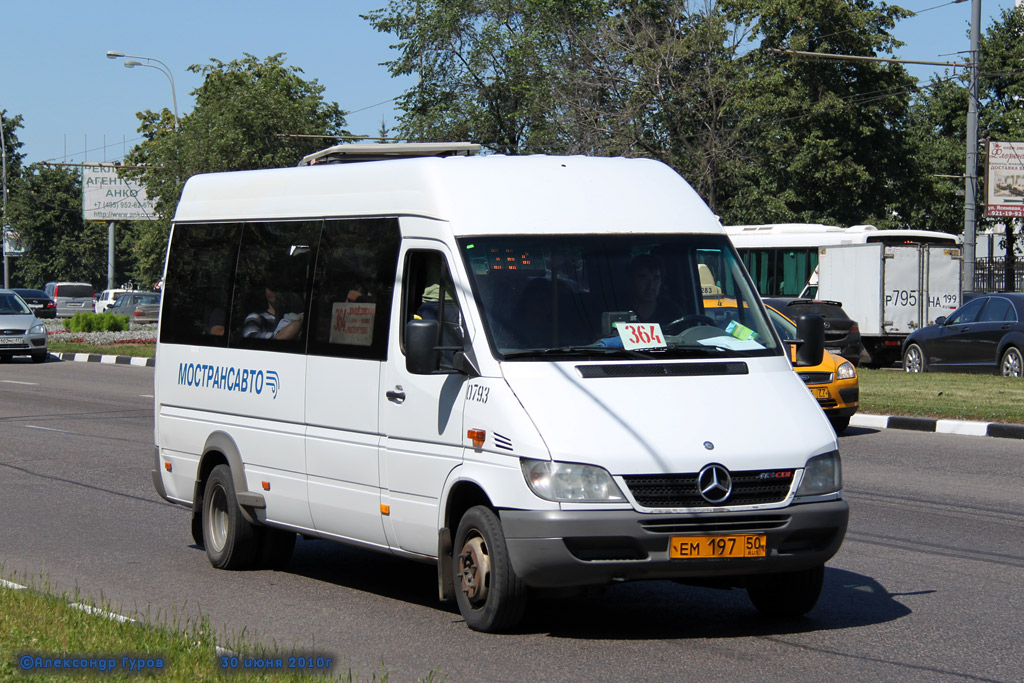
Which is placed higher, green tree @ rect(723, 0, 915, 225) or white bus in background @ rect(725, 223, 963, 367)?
green tree @ rect(723, 0, 915, 225)

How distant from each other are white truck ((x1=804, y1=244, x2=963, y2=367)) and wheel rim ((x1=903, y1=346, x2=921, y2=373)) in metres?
6.37

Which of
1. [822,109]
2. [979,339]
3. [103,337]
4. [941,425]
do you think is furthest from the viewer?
[822,109]

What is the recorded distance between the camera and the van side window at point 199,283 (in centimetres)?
908

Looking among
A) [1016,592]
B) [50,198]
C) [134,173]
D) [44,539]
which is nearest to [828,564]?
[1016,592]

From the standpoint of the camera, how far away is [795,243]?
36812 mm

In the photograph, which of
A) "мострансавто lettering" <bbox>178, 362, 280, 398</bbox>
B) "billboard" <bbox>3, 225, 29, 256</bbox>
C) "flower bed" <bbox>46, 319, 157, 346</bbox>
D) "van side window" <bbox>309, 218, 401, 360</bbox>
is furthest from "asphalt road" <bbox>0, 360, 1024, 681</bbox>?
"billboard" <bbox>3, 225, 29, 256</bbox>

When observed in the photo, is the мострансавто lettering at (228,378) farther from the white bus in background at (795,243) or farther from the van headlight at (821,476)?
the white bus in background at (795,243)

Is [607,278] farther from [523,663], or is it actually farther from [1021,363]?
[1021,363]

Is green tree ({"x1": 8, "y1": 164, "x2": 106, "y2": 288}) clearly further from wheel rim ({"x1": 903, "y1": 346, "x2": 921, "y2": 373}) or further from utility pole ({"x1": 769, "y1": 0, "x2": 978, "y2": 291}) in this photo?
wheel rim ({"x1": 903, "y1": 346, "x2": 921, "y2": 373})

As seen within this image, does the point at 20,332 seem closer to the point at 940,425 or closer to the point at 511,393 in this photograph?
the point at 940,425

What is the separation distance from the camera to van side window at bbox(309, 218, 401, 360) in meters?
7.50

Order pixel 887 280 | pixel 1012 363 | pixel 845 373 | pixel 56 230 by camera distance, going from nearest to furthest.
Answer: pixel 845 373, pixel 1012 363, pixel 887 280, pixel 56 230

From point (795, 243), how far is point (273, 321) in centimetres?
2975

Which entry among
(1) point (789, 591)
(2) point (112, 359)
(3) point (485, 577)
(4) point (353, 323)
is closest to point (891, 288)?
(2) point (112, 359)
